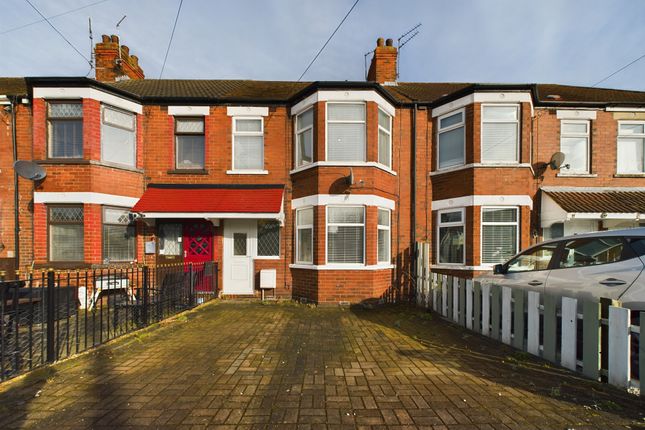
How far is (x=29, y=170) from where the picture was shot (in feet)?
24.6

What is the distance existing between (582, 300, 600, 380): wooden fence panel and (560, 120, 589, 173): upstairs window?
25.4 ft

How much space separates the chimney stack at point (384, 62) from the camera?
36.0 ft

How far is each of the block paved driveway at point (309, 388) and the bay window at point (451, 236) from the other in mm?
3587

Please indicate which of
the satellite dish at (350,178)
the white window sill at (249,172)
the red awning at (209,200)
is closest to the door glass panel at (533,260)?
the satellite dish at (350,178)

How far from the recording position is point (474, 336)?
5.25 meters

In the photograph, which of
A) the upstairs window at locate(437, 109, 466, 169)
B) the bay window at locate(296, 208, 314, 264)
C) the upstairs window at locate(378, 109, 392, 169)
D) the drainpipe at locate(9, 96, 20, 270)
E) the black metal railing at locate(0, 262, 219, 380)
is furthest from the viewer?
the upstairs window at locate(378, 109, 392, 169)

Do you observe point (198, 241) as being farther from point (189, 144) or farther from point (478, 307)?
point (478, 307)

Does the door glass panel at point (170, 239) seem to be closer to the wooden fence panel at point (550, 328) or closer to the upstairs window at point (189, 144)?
the upstairs window at point (189, 144)

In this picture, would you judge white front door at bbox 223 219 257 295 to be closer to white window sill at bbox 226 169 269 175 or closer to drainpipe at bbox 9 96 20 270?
white window sill at bbox 226 169 269 175

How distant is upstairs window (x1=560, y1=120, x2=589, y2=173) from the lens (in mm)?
9117

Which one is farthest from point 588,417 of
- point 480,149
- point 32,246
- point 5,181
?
point 5,181

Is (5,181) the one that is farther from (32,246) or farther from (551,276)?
(551,276)

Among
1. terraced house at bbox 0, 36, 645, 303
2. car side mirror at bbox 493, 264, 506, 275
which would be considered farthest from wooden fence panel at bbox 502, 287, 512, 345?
terraced house at bbox 0, 36, 645, 303

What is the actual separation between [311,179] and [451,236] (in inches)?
183
